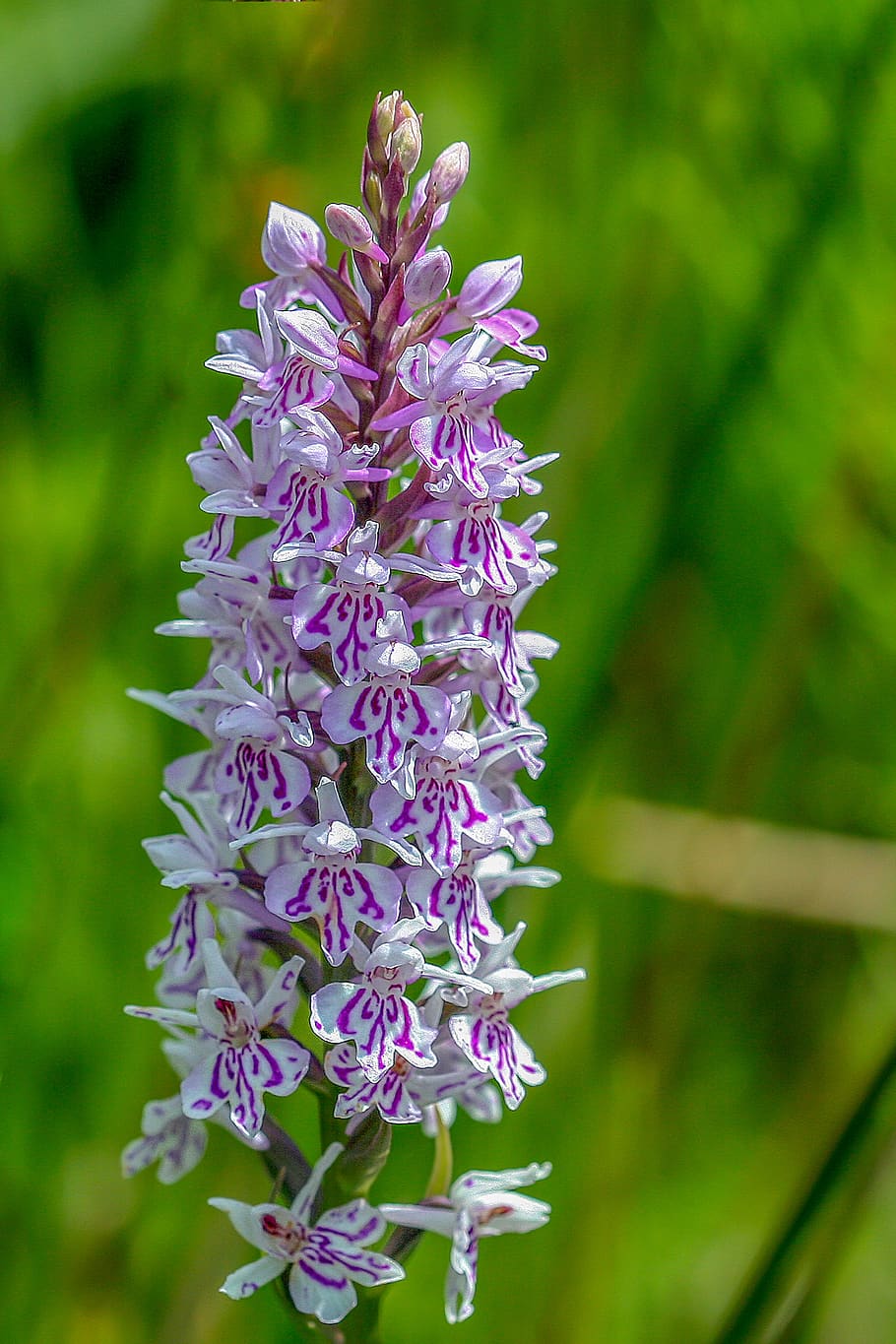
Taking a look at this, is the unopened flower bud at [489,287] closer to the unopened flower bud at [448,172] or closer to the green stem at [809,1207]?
the unopened flower bud at [448,172]

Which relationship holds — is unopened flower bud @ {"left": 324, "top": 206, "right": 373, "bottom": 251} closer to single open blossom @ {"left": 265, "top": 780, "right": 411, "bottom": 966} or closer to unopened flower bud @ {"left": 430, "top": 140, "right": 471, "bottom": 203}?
unopened flower bud @ {"left": 430, "top": 140, "right": 471, "bottom": 203}

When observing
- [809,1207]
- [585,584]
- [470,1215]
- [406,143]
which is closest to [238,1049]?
[470,1215]

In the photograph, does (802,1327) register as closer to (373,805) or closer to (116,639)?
(373,805)

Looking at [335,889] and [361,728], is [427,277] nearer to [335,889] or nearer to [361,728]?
[361,728]

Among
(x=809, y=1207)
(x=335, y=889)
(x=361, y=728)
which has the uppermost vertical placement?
(x=361, y=728)

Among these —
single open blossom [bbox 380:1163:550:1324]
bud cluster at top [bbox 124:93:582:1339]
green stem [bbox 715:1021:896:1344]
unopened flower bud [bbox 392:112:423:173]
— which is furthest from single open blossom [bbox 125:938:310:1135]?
unopened flower bud [bbox 392:112:423:173]

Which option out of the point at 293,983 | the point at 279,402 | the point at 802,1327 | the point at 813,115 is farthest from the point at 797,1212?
the point at 813,115
